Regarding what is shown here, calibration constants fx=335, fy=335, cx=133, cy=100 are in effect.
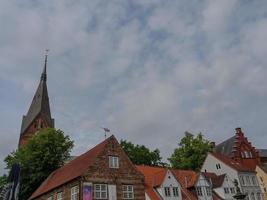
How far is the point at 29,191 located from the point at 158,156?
26.2 m

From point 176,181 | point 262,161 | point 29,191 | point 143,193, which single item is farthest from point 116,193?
point 262,161

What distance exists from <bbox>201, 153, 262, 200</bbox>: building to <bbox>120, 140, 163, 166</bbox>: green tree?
1024 cm

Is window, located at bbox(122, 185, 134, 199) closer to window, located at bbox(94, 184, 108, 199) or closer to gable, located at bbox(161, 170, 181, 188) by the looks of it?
window, located at bbox(94, 184, 108, 199)

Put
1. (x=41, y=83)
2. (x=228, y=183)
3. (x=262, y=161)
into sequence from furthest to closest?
(x=41, y=83)
(x=262, y=161)
(x=228, y=183)

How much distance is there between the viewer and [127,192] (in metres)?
38.2

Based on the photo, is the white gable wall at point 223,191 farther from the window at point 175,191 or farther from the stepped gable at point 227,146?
the stepped gable at point 227,146

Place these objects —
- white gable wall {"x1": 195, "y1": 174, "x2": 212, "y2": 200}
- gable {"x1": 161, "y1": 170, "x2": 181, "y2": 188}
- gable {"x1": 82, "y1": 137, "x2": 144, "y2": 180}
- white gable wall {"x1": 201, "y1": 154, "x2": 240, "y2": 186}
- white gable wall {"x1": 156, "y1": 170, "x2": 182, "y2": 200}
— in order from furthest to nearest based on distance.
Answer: white gable wall {"x1": 201, "y1": 154, "x2": 240, "y2": 186}
white gable wall {"x1": 195, "y1": 174, "x2": 212, "y2": 200}
gable {"x1": 161, "y1": 170, "x2": 181, "y2": 188}
white gable wall {"x1": 156, "y1": 170, "x2": 182, "y2": 200}
gable {"x1": 82, "y1": 137, "x2": 144, "y2": 180}

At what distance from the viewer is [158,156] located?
67812 millimetres

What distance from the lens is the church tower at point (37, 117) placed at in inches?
3597

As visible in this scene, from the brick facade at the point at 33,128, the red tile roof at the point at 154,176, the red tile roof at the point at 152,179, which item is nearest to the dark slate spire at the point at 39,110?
the brick facade at the point at 33,128

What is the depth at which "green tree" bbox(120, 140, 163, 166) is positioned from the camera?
2475 inches

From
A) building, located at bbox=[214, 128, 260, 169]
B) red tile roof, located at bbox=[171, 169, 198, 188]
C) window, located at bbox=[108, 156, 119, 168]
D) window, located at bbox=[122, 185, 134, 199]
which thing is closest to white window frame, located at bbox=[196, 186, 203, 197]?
red tile roof, located at bbox=[171, 169, 198, 188]

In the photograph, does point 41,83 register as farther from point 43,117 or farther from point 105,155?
point 105,155

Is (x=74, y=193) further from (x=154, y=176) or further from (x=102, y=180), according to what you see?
(x=154, y=176)
